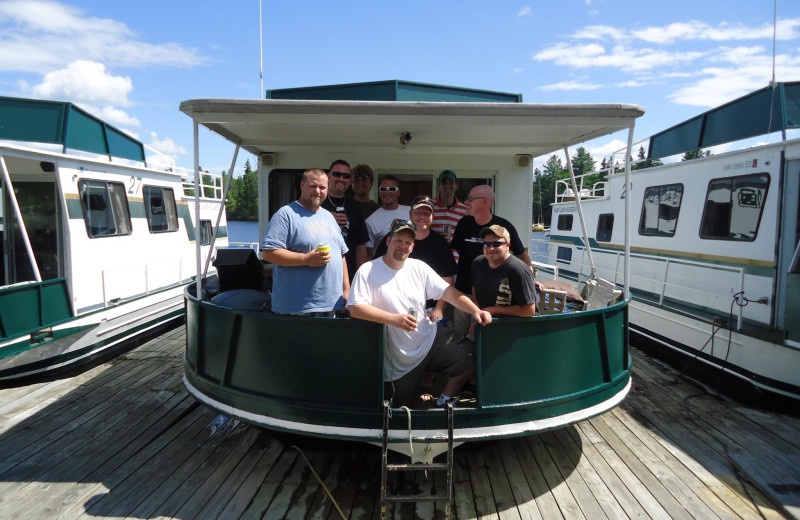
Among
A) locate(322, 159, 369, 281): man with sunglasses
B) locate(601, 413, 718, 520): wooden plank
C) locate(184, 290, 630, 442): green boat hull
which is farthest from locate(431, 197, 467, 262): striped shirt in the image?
locate(601, 413, 718, 520): wooden plank

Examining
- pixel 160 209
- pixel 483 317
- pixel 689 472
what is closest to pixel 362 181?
pixel 483 317

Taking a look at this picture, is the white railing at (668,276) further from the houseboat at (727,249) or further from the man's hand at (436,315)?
the man's hand at (436,315)

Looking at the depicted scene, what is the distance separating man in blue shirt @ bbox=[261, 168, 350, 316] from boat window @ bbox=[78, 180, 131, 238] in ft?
17.1

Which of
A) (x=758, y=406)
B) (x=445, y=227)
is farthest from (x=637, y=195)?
(x=445, y=227)

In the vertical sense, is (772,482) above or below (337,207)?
below

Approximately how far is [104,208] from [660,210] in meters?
9.37

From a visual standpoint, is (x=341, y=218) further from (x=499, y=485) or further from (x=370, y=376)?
(x=499, y=485)

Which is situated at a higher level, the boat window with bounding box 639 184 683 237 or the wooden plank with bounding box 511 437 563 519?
the boat window with bounding box 639 184 683 237

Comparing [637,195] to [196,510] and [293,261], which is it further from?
[196,510]

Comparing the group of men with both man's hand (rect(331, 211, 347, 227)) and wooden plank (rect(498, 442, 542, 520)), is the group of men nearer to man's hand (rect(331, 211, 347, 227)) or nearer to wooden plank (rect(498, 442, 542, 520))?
man's hand (rect(331, 211, 347, 227))

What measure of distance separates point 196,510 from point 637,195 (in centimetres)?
887

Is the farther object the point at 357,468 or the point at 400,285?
the point at 357,468

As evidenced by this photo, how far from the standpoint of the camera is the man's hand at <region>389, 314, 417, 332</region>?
3.14 m

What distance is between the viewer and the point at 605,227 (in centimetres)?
1053
